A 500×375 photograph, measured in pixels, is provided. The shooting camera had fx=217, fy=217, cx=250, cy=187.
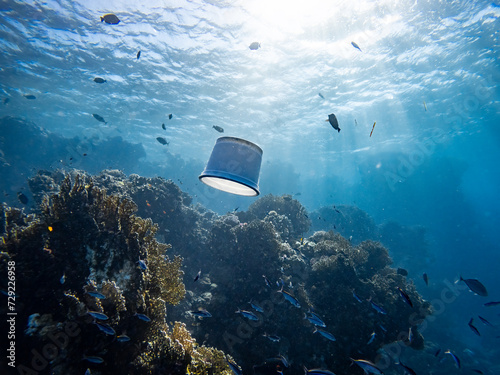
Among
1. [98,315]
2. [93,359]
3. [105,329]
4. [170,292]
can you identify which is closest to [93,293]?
[98,315]

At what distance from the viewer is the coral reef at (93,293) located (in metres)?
3.05

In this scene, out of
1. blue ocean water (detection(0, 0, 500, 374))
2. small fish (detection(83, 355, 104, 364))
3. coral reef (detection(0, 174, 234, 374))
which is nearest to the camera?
small fish (detection(83, 355, 104, 364))

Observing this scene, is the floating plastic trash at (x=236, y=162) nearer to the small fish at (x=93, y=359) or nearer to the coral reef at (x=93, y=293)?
the coral reef at (x=93, y=293)

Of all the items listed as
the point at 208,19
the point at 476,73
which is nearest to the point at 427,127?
the point at 476,73

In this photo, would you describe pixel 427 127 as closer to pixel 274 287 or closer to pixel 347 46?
pixel 347 46

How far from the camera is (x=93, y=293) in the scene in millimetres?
3234

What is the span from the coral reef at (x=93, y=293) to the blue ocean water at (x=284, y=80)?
43.3 feet

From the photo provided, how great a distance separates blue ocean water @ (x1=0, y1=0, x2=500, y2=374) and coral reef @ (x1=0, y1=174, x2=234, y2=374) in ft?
43.3

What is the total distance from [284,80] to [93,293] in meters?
21.1

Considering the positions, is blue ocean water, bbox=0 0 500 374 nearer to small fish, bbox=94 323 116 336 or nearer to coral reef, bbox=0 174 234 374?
coral reef, bbox=0 174 234 374

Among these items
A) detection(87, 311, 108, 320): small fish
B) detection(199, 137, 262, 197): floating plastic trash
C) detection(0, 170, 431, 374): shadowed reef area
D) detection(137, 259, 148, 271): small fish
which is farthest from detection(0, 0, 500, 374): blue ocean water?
detection(87, 311, 108, 320): small fish

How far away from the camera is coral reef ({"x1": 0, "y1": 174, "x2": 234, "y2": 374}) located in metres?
3.05

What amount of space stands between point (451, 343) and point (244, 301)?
68.2ft

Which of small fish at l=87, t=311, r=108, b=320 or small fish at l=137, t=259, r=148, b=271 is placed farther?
small fish at l=137, t=259, r=148, b=271
